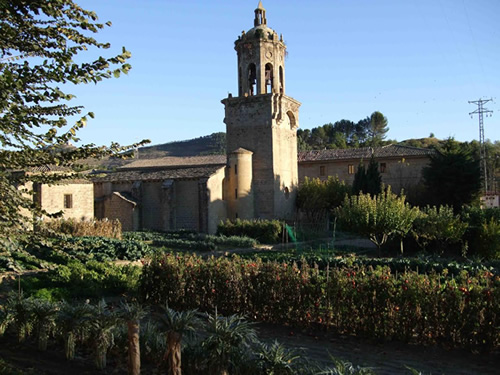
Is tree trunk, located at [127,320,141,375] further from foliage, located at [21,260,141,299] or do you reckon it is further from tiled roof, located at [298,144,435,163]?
tiled roof, located at [298,144,435,163]

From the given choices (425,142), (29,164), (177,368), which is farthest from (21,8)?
(425,142)

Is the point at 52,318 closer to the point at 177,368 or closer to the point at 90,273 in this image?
the point at 177,368

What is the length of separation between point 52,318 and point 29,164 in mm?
3316

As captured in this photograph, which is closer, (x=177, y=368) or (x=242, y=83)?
(x=177, y=368)

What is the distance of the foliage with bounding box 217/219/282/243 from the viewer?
27.8 m

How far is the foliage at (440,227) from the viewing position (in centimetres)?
2086

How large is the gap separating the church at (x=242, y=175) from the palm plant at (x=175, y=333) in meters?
24.2

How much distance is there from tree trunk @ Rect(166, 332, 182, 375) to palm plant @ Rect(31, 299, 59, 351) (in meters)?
2.67

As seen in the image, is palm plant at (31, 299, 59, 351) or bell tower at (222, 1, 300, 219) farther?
bell tower at (222, 1, 300, 219)

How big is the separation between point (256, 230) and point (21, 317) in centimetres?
2098

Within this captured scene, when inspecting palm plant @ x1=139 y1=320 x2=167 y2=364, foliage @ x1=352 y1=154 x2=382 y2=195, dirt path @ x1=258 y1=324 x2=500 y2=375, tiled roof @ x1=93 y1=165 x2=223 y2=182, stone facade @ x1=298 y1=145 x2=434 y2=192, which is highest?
stone facade @ x1=298 y1=145 x2=434 y2=192

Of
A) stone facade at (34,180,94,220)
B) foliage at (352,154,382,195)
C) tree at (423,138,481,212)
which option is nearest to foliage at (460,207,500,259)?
tree at (423,138,481,212)

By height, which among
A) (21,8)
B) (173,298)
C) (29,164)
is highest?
(21,8)

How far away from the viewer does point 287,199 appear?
34594 millimetres
